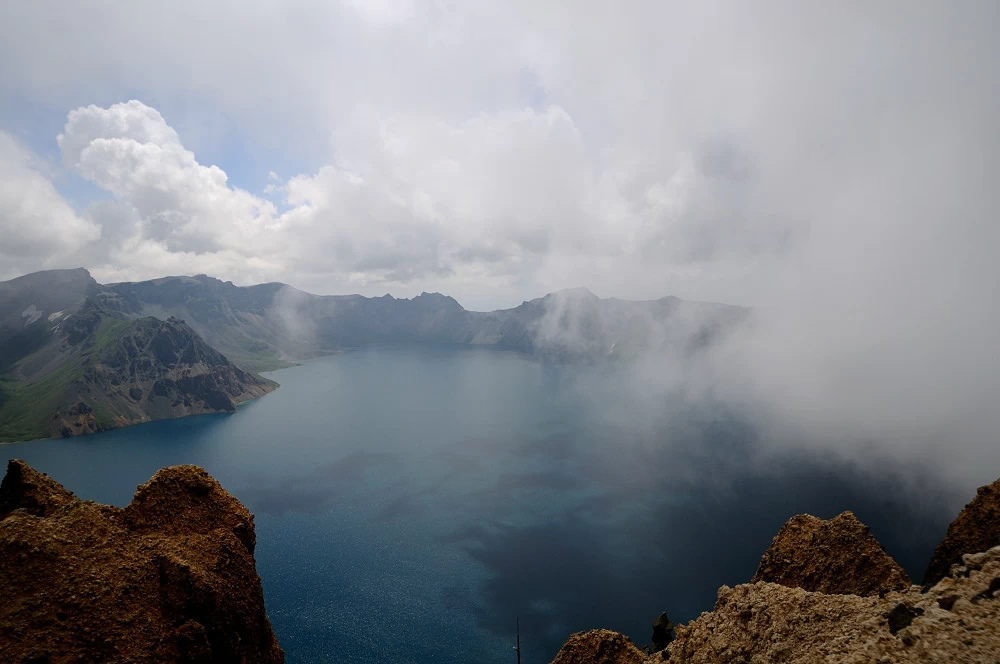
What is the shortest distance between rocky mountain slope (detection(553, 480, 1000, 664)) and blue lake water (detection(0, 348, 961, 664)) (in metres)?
50.1

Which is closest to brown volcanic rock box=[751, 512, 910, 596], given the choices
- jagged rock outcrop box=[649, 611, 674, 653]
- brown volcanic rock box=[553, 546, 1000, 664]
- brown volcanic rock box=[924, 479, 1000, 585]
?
brown volcanic rock box=[924, 479, 1000, 585]

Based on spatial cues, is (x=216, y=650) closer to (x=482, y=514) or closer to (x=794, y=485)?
(x=482, y=514)

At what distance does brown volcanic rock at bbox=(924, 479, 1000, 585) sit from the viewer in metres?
29.2

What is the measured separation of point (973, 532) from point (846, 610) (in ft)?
53.3

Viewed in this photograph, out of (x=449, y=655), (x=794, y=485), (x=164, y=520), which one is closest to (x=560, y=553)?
(x=449, y=655)

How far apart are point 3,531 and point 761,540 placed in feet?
411

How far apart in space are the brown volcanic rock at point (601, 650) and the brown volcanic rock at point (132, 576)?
24.5 meters

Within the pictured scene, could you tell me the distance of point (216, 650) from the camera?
75.9ft

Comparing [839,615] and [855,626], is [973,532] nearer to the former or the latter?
[839,615]

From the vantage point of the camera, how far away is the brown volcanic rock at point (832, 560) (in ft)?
106

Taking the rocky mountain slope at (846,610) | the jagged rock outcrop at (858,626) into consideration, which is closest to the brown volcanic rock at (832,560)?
the rocky mountain slope at (846,610)

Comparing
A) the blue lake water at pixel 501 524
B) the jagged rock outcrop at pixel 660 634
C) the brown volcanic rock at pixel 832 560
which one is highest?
the brown volcanic rock at pixel 832 560

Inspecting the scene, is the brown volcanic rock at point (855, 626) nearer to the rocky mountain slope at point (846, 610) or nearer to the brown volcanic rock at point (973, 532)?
the rocky mountain slope at point (846, 610)

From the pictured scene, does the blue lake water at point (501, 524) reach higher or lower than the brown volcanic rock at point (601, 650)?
lower
